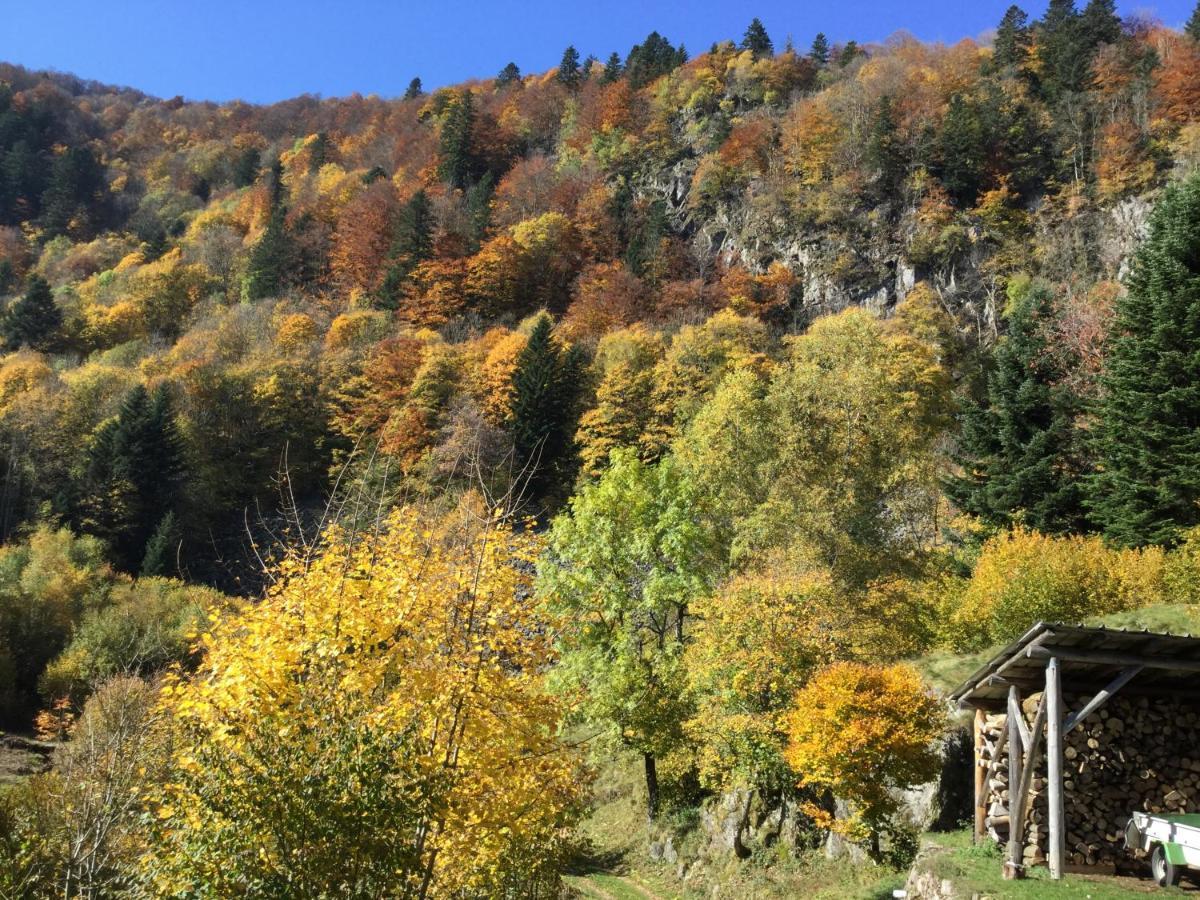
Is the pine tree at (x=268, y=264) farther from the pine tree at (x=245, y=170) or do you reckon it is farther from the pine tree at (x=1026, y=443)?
the pine tree at (x=1026, y=443)

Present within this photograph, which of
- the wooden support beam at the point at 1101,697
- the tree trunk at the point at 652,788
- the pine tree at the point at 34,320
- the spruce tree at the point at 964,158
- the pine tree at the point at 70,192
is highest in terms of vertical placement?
the pine tree at the point at 70,192

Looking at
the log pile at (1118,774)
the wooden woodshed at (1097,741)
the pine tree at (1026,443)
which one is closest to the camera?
the wooden woodshed at (1097,741)

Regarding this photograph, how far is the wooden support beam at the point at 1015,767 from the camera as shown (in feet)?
30.5

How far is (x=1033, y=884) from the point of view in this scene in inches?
349

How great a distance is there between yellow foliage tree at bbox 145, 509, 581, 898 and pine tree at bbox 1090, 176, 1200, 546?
61.5ft

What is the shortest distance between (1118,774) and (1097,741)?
0.44 metres

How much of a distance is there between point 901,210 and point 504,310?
31.2m

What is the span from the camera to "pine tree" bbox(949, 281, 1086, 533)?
25.2 m

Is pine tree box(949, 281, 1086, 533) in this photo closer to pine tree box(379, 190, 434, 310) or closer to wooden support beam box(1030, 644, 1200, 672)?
wooden support beam box(1030, 644, 1200, 672)

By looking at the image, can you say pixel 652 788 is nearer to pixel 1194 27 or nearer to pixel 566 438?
pixel 566 438

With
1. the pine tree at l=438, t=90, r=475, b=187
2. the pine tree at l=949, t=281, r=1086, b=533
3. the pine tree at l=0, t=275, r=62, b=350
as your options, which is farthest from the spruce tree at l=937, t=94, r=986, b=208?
the pine tree at l=0, t=275, r=62, b=350

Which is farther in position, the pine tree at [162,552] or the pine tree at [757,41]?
the pine tree at [757,41]

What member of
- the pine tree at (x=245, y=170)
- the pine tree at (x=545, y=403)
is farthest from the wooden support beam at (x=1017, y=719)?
the pine tree at (x=245, y=170)

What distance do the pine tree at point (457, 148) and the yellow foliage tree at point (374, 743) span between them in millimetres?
78833
